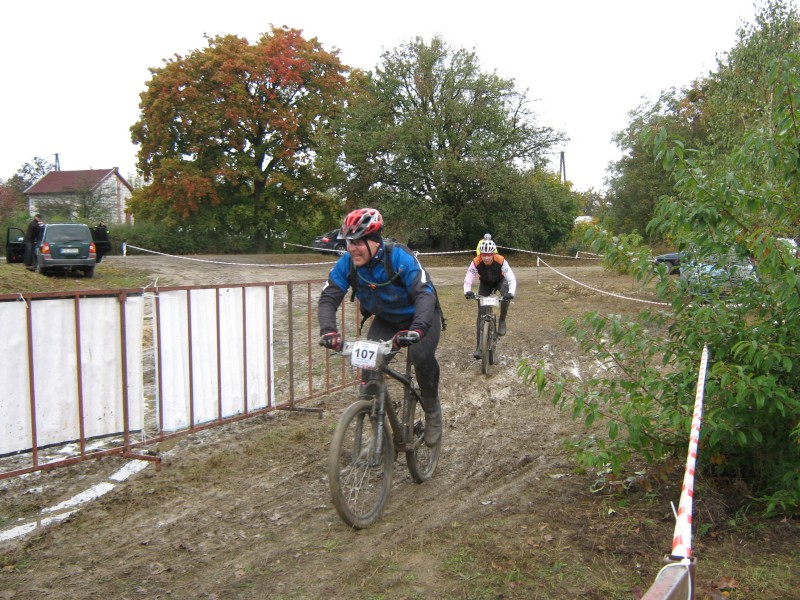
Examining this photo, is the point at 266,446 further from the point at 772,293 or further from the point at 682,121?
A: the point at 682,121

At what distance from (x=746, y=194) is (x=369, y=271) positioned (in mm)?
2498

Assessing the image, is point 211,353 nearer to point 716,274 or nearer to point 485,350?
point 485,350

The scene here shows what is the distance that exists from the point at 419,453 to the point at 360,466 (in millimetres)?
1065

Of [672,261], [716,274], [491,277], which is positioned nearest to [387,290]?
[672,261]

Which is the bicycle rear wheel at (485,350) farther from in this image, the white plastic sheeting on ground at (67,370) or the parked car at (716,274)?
the white plastic sheeting on ground at (67,370)

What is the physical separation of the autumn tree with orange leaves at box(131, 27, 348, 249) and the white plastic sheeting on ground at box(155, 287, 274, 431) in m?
31.4

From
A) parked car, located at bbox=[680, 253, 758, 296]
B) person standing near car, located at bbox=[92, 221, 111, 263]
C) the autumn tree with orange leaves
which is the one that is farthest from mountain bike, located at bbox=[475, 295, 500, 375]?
the autumn tree with orange leaves

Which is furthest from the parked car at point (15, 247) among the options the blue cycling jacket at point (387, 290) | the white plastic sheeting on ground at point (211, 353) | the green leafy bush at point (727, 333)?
the green leafy bush at point (727, 333)

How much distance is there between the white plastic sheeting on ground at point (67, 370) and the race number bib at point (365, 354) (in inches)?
94.0

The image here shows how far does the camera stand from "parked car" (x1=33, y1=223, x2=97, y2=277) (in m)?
20.8

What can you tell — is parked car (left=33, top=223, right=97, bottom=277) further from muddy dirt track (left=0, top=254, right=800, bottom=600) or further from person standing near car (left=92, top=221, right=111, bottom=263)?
muddy dirt track (left=0, top=254, right=800, bottom=600)

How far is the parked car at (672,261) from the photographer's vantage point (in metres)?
4.62

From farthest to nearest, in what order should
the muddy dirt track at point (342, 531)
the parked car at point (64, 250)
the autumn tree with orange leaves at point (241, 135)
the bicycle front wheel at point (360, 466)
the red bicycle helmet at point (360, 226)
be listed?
the autumn tree with orange leaves at point (241, 135)
the parked car at point (64, 250)
the red bicycle helmet at point (360, 226)
the bicycle front wheel at point (360, 466)
the muddy dirt track at point (342, 531)

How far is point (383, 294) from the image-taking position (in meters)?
4.84
